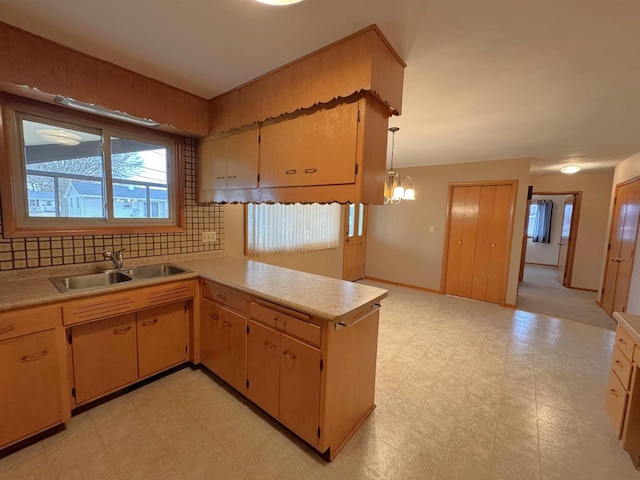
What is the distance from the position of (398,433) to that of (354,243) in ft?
13.2

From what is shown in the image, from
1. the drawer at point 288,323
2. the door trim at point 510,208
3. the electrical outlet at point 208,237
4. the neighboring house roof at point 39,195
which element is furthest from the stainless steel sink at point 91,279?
the door trim at point 510,208

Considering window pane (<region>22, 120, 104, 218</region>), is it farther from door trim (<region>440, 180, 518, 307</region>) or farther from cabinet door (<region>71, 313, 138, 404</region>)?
door trim (<region>440, 180, 518, 307</region>)

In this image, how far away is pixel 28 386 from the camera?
5.06 feet

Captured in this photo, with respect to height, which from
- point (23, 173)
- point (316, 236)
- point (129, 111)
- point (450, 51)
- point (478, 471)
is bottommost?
point (478, 471)

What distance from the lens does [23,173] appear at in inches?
73.3

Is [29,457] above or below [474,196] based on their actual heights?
below

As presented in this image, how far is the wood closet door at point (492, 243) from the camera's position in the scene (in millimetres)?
4316

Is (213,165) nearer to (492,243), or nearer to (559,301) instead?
(492,243)

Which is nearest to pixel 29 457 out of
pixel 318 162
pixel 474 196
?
pixel 318 162

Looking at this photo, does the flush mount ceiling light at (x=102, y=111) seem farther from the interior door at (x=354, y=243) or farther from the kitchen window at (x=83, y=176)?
the interior door at (x=354, y=243)

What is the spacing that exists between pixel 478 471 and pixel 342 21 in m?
2.57

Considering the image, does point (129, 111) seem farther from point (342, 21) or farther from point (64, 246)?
point (342, 21)

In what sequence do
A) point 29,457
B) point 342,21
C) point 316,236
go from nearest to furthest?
1. point 342,21
2. point 29,457
3. point 316,236

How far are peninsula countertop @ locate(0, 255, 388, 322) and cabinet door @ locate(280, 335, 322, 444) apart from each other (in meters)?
0.24
